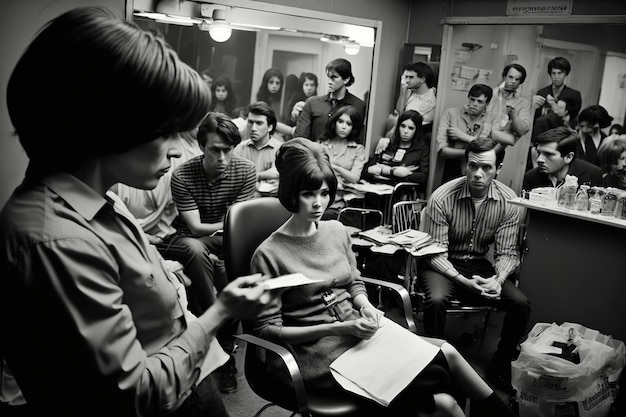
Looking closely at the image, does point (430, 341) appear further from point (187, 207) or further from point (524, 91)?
point (524, 91)

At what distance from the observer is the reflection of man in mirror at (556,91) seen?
189 inches

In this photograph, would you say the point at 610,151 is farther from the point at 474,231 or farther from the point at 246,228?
the point at 246,228

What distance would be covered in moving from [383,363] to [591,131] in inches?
145

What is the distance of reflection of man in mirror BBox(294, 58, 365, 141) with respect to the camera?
511 cm

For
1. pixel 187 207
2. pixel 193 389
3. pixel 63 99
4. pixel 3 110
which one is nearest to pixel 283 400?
pixel 193 389

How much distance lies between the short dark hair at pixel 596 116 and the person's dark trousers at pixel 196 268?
11.3 feet

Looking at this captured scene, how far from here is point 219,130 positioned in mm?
3463

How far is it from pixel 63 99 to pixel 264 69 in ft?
13.6

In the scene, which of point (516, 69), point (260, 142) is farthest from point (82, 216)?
point (516, 69)

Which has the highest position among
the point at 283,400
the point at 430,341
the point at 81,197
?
the point at 81,197

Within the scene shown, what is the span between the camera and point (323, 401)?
1901 mm

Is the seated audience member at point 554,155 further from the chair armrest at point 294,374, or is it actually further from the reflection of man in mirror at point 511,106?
the chair armrest at point 294,374

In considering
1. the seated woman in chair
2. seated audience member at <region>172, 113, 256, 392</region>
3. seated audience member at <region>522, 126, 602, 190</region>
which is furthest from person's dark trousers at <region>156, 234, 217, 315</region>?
seated audience member at <region>522, 126, 602, 190</region>

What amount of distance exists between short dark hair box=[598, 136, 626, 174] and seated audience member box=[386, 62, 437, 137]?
5.39ft
